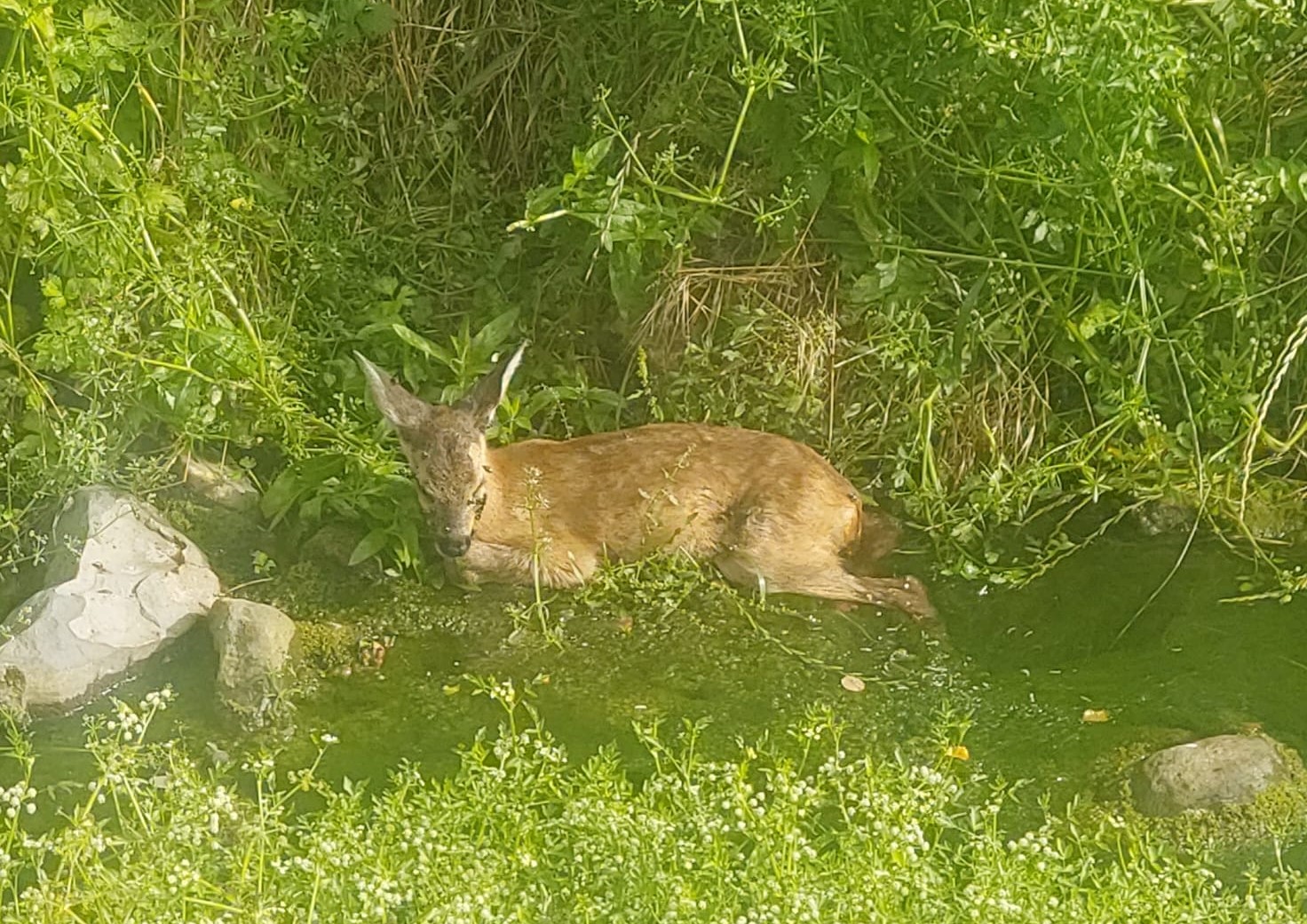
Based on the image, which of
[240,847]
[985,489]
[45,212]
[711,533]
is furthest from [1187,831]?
[45,212]

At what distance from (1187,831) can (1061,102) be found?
209 centimetres

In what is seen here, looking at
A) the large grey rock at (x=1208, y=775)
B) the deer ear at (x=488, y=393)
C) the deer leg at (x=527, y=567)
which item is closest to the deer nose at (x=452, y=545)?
the deer leg at (x=527, y=567)

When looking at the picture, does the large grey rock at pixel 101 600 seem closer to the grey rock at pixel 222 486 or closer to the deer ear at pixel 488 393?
the grey rock at pixel 222 486

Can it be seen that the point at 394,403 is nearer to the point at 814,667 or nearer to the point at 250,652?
the point at 250,652

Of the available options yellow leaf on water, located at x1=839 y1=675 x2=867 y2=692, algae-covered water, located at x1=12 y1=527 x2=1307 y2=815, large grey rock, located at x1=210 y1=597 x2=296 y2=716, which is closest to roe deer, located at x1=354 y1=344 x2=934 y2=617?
algae-covered water, located at x1=12 y1=527 x2=1307 y2=815

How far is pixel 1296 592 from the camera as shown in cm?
479

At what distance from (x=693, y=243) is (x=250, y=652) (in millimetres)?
2111

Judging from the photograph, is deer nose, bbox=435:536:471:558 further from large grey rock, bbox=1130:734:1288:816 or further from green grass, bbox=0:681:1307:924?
large grey rock, bbox=1130:734:1288:816

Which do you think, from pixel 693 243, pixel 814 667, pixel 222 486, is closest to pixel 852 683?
pixel 814 667

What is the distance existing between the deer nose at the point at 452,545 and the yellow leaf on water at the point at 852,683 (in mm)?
1270

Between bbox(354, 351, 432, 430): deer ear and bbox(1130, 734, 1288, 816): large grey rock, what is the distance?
2365 mm

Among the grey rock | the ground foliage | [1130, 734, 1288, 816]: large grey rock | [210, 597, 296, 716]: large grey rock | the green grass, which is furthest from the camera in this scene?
the grey rock

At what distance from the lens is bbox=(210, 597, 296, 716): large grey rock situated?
4.65 meters

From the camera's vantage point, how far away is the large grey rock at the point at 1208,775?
3980mm
